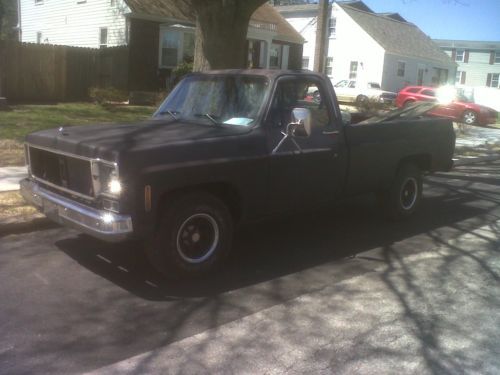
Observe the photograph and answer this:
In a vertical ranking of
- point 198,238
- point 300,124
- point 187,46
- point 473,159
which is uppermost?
point 187,46

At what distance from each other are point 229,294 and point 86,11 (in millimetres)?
22429

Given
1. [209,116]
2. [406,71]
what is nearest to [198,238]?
[209,116]

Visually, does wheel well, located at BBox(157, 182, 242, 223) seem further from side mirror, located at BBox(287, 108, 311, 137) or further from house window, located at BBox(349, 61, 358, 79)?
house window, located at BBox(349, 61, 358, 79)

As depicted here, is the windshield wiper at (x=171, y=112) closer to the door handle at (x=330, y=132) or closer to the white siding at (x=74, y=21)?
the door handle at (x=330, y=132)

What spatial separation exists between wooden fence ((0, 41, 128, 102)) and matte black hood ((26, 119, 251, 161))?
14.5 m

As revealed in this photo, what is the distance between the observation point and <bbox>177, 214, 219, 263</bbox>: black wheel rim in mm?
4762

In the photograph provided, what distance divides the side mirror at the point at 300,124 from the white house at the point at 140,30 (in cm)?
1718

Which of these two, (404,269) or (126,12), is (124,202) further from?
(126,12)

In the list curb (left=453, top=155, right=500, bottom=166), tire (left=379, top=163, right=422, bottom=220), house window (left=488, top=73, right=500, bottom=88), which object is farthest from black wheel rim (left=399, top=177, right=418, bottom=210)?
house window (left=488, top=73, right=500, bottom=88)

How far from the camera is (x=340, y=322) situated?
4184 mm

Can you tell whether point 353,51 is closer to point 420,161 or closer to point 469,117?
point 469,117

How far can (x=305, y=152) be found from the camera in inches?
217

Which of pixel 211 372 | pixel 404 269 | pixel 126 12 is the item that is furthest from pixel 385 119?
pixel 126 12

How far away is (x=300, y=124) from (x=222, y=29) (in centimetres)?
423
